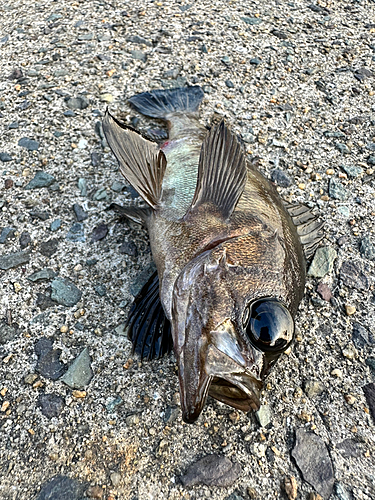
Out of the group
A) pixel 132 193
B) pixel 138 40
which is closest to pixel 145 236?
pixel 132 193

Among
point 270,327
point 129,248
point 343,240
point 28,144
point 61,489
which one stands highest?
point 270,327

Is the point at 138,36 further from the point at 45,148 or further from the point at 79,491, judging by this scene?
the point at 79,491

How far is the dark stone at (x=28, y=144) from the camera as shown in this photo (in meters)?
3.43

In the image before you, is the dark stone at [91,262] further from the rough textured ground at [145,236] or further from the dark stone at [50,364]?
the dark stone at [50,364]

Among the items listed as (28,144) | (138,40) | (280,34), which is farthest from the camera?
(280,34)

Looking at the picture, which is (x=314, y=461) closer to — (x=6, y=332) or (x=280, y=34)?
(x=6, y=332)

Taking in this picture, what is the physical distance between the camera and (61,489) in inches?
78.3

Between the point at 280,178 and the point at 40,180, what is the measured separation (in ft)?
6.50

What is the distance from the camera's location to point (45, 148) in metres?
3.43

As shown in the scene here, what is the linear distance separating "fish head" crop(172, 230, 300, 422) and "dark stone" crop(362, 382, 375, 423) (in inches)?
34.9

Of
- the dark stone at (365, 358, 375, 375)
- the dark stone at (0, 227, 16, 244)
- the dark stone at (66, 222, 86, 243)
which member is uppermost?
the dark stone at (66, 222, 86, 243)

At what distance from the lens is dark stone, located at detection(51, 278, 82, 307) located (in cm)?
265

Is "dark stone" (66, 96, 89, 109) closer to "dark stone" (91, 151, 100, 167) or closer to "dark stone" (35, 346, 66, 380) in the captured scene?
"dark stone" (91, 151, 100, 167)

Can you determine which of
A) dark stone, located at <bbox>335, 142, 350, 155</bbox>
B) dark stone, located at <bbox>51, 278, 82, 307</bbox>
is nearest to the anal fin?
dark stone, located at <bbox>51, 278, 82, 307</bbox>
